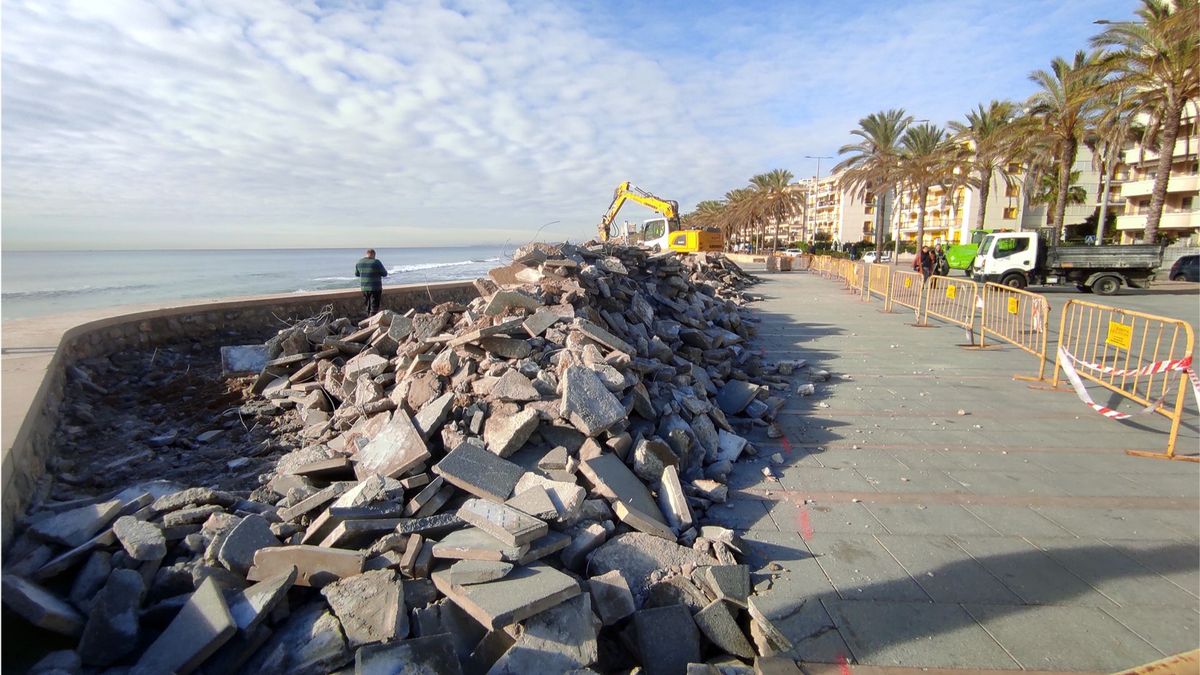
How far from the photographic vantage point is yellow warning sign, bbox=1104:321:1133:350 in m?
5.60

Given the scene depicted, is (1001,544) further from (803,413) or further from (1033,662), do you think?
(803,413)

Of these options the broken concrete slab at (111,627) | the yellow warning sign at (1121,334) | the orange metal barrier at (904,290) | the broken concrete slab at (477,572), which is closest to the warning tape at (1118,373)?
the yellow warning sign at (1121,334)

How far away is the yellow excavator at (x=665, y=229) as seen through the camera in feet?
78.8

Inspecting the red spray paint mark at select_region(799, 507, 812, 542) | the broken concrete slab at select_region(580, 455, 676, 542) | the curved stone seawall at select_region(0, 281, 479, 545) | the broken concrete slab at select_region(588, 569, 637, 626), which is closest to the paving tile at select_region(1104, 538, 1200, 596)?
the red spray paint mark at select_region(799, 507, 812, 542)

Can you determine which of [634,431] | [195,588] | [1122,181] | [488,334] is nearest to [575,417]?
[634,431]

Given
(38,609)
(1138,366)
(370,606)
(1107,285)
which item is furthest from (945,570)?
(1107,285)

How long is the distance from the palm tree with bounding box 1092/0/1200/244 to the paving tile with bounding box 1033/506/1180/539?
22.2m

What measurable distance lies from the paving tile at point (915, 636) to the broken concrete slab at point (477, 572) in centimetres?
175

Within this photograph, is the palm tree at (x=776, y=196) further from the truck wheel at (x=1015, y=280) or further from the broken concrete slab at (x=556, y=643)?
the broken concrete slab at (x=556, y=643)

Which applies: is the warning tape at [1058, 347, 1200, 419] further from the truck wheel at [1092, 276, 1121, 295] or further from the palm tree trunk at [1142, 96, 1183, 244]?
the palm tree trunk at [1142, 96, 1183, 244]

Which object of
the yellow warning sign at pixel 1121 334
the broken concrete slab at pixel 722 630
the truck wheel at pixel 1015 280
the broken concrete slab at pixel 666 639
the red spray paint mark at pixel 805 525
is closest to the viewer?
the broken concrete slab at pixel 666 639

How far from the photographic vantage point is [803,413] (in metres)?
6.23

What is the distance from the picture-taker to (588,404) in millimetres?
4246

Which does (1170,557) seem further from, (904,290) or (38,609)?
(904,290)
